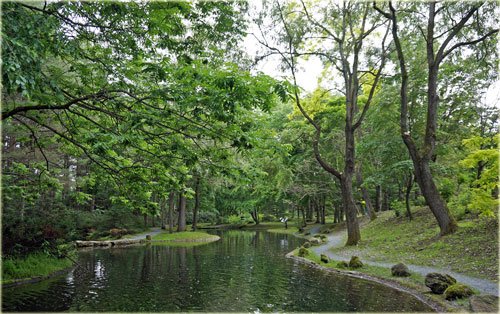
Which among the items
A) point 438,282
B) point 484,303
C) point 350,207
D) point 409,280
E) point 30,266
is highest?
point 350,207

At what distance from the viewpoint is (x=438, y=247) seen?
42.8 feet

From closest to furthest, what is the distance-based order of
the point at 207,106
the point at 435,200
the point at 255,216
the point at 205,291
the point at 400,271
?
the point at 207,106
the point at 205,291
the point at 400,271
the point at 435,200
the point at 255,216

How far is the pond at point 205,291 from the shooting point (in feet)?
28.3

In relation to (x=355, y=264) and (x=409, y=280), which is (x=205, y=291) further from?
(x=409, y=280)

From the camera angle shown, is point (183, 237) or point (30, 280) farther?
point (183, 237)

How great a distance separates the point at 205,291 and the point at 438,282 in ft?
20.9

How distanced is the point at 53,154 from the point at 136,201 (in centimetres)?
1240

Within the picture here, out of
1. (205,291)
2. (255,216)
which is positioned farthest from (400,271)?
(255,216)


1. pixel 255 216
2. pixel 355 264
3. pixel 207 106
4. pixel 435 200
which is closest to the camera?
pixel 207 106

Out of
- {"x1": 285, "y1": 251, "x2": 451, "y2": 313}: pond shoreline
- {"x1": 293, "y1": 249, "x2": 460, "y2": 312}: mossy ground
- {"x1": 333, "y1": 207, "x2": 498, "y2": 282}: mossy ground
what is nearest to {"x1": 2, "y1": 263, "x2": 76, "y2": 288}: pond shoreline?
{"x1": 285, "y1": 251, "x2": 451, "y2": 313}: pond shoreline

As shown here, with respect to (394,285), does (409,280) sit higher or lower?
higher

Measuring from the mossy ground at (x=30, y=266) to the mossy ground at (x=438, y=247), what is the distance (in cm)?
1216

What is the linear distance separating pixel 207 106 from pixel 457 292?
7311 mm

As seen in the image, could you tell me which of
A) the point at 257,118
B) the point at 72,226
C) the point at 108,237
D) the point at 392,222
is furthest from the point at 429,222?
the point at 108,237
